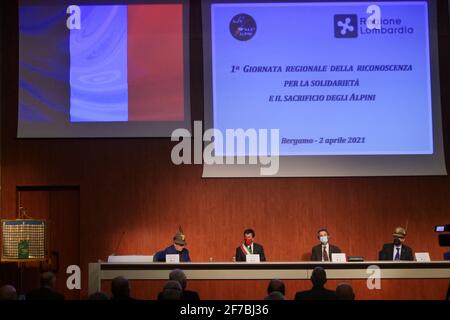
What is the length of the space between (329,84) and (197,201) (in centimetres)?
226

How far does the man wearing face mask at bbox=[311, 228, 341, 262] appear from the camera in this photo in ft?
26.1

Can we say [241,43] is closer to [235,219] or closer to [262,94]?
[262,94]

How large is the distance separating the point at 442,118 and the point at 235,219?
9.91ft

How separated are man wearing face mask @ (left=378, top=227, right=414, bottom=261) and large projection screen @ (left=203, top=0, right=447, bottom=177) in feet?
3.12

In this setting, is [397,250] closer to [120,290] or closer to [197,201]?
[197,201]

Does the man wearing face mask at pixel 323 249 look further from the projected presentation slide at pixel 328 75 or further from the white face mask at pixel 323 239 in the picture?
the projected presentation slide at pixel 328 75

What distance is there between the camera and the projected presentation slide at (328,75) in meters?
8.48

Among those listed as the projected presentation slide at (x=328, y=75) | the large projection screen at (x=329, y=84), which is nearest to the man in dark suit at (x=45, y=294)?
the large projection screen at (x=329, y=84)

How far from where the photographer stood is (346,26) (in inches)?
338

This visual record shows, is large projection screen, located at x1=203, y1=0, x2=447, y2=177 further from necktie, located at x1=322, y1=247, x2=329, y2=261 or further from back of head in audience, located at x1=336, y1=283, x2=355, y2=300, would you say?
A: back of head in audience, located at x1=336, y1=283, x2=355, y2=300

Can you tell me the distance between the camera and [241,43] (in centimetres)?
856
